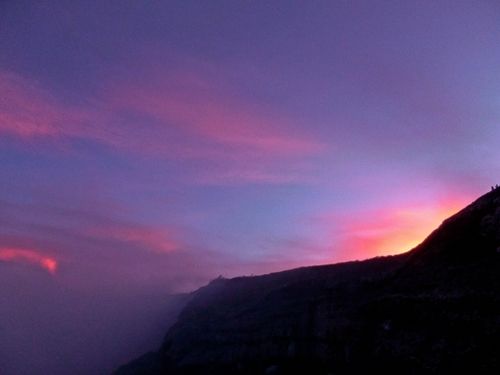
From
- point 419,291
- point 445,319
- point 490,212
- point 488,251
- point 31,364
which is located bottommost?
point 31,364

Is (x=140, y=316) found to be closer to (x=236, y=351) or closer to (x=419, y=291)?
(x=236, y=351)

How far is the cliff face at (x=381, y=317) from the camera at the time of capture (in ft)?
107

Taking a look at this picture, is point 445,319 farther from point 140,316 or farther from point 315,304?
point 140,316

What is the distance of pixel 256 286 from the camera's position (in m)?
97.4

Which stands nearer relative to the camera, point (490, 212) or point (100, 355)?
point (490, 212)

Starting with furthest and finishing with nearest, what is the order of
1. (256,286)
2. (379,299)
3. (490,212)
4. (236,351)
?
(256,286) < (236,351) < (379,299) < (490,212)

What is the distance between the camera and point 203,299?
13100 centimetres

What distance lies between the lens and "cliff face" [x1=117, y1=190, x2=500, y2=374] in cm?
3267

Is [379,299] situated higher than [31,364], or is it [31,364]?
[379,299]

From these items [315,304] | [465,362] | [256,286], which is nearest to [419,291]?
[465,362]

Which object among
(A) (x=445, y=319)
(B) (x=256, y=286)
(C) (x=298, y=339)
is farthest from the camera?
(B) (x=256, y=286)

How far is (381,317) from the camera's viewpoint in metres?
43.6

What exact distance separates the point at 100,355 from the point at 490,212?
15900 centimetres

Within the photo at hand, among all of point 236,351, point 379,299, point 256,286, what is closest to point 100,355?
point 256,286
